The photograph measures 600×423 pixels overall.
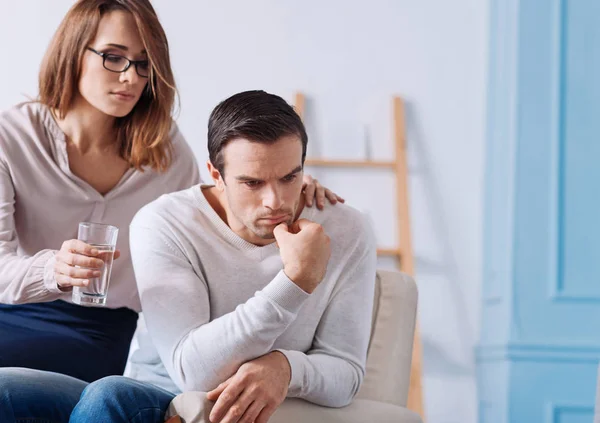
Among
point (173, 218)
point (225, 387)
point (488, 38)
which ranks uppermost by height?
point (488, 38)

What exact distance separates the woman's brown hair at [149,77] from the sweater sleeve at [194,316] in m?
0.36

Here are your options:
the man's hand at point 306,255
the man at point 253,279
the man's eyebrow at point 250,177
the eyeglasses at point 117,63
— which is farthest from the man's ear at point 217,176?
the eyeglasses at point 117,63

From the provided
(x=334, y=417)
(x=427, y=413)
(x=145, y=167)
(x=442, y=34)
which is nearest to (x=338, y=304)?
(x=334, y=417)

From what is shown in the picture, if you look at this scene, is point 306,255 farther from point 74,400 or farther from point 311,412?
point 74,400

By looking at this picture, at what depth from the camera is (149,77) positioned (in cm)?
204

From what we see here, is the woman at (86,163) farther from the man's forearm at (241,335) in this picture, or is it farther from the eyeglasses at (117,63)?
the man's forearm at (241,335)

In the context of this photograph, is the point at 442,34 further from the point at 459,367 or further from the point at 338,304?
the point at 338,304

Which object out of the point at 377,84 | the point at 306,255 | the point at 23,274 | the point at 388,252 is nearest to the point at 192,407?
the point at 306,255

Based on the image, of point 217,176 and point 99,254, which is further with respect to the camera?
point 217,176

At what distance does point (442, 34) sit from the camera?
3.72m

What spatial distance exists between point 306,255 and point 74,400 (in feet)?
1.65

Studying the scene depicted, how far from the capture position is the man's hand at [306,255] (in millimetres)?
1562

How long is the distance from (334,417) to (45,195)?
34.7 inches

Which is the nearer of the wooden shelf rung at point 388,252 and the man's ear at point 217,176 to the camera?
the man's ear at point 217,176
